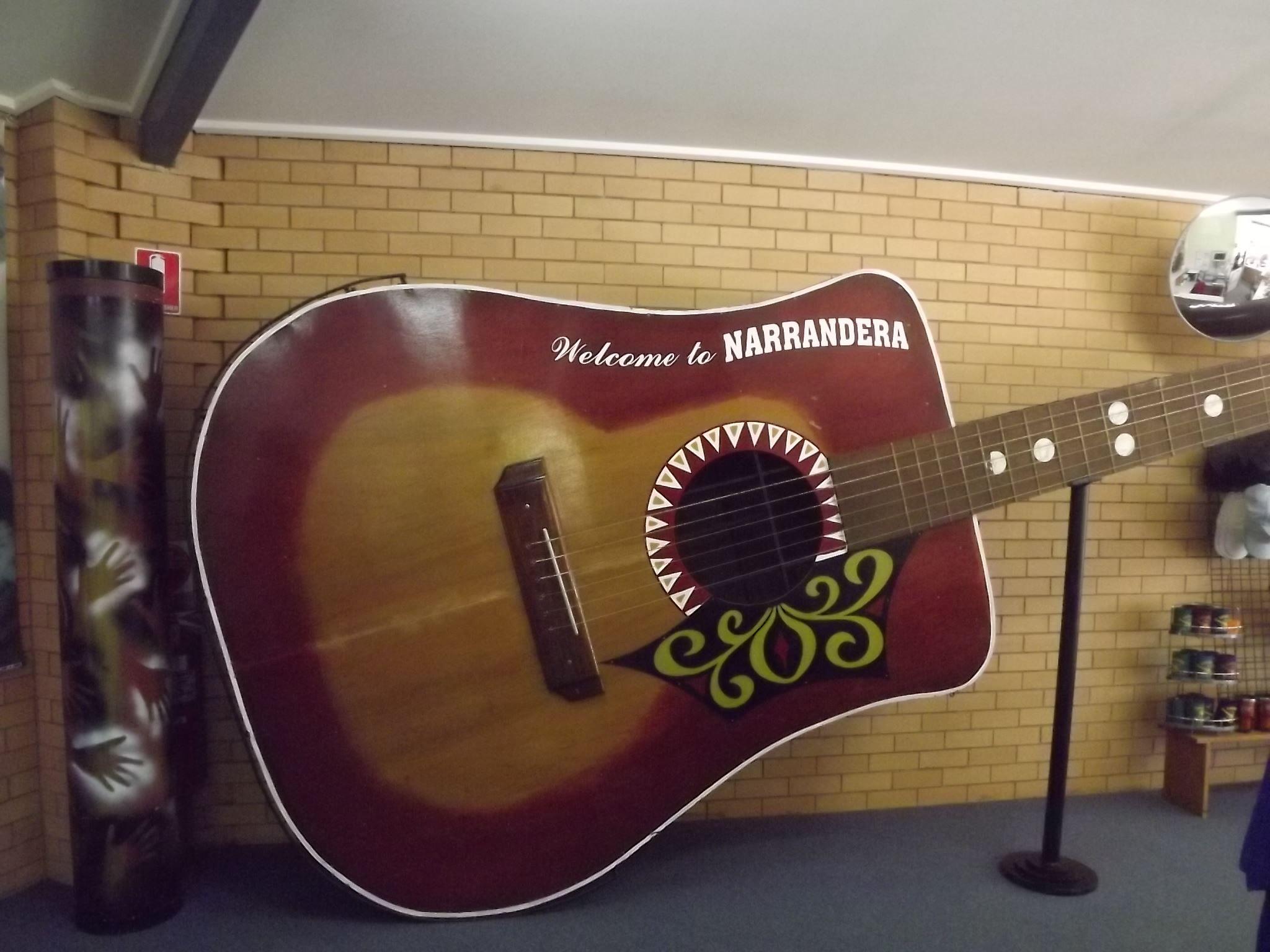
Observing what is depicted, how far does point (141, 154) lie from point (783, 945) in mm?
2328

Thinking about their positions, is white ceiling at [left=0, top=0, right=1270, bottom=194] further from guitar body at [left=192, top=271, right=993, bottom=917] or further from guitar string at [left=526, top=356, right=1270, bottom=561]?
guitar string at [left=526, top=356, right=1270, bottom=561]

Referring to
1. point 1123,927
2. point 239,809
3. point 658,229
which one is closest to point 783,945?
point 1123,927

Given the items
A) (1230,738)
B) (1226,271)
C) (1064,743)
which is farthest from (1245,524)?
(1064,743)

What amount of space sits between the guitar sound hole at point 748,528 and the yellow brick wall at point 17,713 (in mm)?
1569

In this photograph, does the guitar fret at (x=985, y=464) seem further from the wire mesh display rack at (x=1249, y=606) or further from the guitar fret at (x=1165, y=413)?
the wire mesh display rack at (x=1249, y=606)

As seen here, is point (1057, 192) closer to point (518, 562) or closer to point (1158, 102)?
point (1158, 102)

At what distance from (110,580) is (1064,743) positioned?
2171 mm

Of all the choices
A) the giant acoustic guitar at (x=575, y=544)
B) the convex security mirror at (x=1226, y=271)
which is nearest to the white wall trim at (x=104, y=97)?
the giant acoustic guitar at (x=575, y=544)

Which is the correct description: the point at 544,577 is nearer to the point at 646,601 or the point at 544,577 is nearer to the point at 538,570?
the point at 538,570

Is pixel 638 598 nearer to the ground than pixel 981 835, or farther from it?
farther from it

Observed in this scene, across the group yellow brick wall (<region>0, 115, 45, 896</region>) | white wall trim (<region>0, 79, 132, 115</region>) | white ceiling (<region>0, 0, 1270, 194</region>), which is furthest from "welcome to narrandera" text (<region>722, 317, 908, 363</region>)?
yellow brick wall (<region>0, 115, 45, 896</region>)

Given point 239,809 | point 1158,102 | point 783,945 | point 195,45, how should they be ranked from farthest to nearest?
point 239,809
point 1158,102
point 783,945
point 195,45

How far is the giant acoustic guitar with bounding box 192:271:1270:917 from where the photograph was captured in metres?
1.52

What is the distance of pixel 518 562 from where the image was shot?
159 cm
